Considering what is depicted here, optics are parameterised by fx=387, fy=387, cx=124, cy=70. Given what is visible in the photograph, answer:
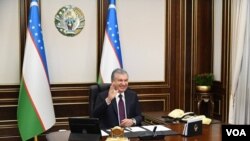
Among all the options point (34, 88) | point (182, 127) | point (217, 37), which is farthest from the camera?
point (217, 37)

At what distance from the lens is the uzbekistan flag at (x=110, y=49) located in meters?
5.03

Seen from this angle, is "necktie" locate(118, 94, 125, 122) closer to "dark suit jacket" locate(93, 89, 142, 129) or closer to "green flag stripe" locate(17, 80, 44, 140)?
"dark suit jacket" locate(93, 89, 142, 129)

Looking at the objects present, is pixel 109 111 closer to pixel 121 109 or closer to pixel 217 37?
pixel 121 109

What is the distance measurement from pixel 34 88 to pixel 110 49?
1098 mm

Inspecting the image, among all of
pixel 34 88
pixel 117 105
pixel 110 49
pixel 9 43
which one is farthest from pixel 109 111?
pixel 9 43

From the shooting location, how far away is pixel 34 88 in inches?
183

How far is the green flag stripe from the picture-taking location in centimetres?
463

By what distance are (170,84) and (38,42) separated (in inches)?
80.5

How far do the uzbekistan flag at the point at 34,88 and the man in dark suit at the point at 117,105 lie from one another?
137cm

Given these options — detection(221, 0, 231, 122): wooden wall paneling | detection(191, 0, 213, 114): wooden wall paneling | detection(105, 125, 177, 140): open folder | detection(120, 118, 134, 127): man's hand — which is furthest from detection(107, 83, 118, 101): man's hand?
detection(191, 0, 213, 114): wooden wall paneling

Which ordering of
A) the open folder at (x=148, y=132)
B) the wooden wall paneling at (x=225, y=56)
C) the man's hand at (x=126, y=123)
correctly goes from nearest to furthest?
the open folder at (x=148, y=132)
the man's hand at (x=126, y=123)
the wooden wall paneling at (x=225, y=56)

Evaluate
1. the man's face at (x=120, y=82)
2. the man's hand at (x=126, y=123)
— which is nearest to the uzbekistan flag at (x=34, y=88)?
the man's face at (x=120, y=82)

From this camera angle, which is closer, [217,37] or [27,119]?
[27,119]

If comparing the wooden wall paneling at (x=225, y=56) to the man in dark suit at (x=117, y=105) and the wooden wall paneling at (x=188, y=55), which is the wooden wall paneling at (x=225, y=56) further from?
the man in dark suit at (x=117, y=105)
